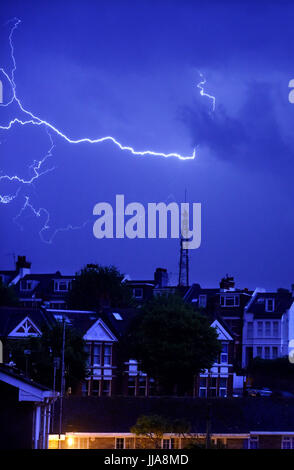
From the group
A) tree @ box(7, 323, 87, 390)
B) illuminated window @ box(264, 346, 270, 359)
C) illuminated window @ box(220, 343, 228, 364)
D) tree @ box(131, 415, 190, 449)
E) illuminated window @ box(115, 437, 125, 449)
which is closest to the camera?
tree @ box(131, 415, 190, 449)

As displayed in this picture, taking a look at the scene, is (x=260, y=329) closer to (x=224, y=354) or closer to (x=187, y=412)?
(x=224, y=354)

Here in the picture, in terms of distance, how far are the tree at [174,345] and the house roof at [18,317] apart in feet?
12.1

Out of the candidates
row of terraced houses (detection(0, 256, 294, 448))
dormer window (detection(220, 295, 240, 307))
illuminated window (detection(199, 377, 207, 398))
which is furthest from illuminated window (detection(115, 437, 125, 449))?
dormer window (detection(220, 295, 240, 307))

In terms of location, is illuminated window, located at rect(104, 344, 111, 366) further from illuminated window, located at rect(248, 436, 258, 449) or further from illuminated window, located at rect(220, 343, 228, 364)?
illuminated window, located at rect(248, 436, 258, 449)

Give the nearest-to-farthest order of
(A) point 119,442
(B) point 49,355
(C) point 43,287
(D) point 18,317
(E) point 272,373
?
(A) point 119,442 < (B) point 49,355 < (D) point 18,317 < (E) point 272,373 < (C) point 43,287

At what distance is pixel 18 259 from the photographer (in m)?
70.4

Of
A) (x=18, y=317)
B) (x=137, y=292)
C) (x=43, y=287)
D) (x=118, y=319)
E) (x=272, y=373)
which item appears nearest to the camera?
(x=18, y=317)

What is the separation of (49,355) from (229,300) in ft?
82.0

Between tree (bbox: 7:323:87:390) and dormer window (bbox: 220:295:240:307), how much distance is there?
72.9 feet

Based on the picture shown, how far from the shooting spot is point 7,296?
5841cm

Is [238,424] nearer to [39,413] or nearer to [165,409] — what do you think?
[165,409]

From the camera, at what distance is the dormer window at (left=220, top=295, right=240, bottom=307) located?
58.7 meters

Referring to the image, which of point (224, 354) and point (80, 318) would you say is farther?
point (224, 354)

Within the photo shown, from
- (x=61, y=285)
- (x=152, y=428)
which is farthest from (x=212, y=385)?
(x=61, y=285)
